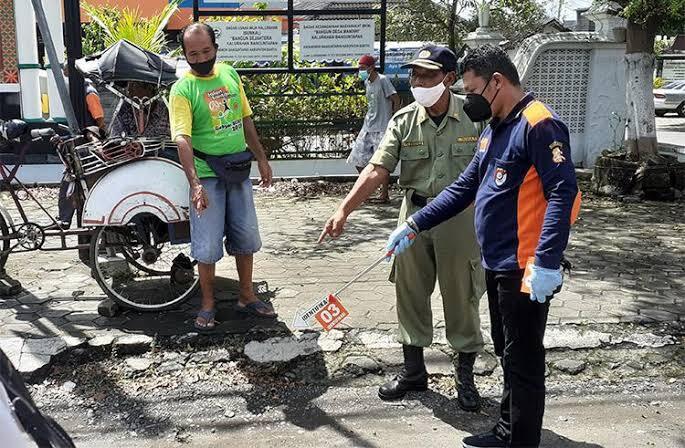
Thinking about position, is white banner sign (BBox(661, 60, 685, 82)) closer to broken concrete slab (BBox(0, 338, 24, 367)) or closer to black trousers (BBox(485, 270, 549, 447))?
black trousers (BBox(485, 270, 549, 447))

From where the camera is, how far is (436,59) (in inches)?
146

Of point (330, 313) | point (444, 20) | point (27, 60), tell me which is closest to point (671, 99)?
point (444, 20)

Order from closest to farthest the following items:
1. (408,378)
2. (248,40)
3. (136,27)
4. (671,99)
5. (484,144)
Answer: (484,144) < (408,378) < (248,40) < (136,27) < (671,99)

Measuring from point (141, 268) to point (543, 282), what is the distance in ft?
11.7

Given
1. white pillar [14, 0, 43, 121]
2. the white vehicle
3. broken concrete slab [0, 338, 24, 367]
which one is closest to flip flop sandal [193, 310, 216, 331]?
broken concrete slab [0, 338, 24, 367]

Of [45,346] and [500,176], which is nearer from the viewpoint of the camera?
[500,176]

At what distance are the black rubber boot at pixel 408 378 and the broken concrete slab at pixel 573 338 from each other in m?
1.01

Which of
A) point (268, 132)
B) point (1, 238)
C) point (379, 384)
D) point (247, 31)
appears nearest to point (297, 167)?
point (268, 132)

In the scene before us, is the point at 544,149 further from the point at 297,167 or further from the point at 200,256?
the point at 297,167

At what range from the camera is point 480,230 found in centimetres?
327

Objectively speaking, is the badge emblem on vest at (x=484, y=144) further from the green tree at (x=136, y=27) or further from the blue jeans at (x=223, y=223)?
the green tree at (x=136, y=27)

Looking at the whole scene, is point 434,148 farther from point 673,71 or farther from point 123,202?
point 673,71

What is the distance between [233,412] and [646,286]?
3472 millimetres

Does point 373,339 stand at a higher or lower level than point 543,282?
lower
